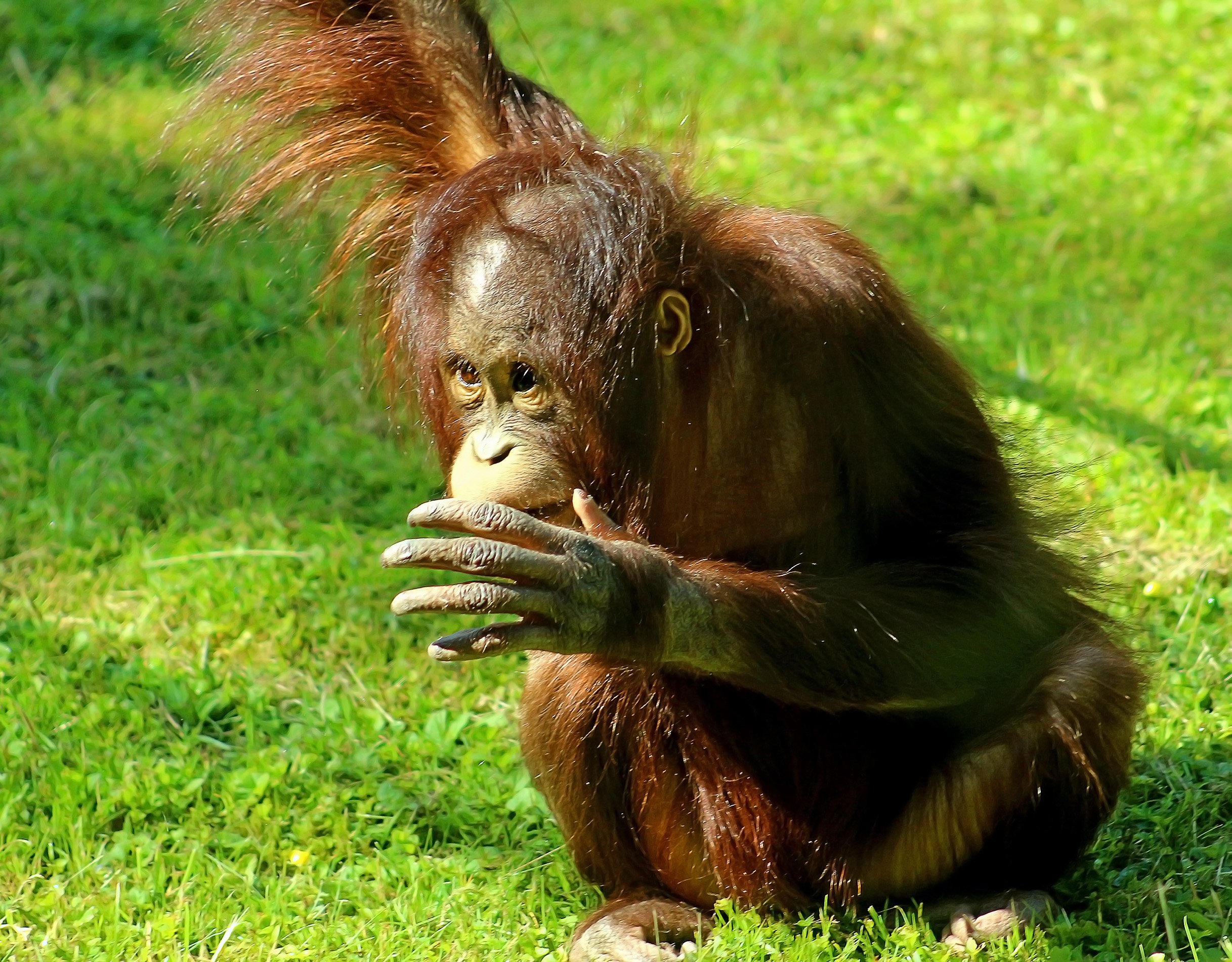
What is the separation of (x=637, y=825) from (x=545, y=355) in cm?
105

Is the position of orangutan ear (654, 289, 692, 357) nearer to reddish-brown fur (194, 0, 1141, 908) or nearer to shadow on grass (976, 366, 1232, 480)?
reddish-brown fur (194, 0, 1141, 908)

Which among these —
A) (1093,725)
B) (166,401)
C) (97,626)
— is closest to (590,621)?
(1093,725)

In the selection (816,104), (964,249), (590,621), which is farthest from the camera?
(816,104)

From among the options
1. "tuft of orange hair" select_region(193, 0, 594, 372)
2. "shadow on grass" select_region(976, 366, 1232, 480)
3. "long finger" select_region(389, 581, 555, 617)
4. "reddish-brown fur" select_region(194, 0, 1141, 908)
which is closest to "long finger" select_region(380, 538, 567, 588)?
"long finger" select_region(389, 581, 555, 617)

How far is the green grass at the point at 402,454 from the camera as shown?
3334mm

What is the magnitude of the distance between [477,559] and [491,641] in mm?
136

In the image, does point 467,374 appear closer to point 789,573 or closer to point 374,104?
point 789,573

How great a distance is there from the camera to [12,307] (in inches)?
212

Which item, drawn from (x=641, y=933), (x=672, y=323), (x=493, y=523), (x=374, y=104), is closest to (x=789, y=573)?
(x=672, y=323)

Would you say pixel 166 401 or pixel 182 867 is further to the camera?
pixel 166 401

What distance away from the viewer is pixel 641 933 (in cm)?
315

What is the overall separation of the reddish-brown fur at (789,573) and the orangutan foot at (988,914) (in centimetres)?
6

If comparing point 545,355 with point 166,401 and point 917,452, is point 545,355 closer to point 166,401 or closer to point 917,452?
point 917,452

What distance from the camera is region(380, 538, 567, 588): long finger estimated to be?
243 cm
